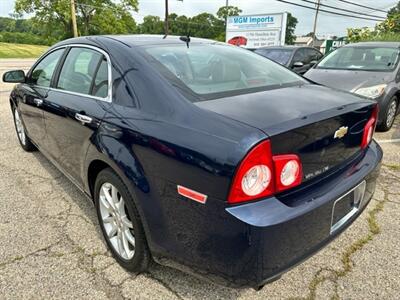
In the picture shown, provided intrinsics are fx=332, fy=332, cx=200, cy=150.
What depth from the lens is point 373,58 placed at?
5992 mm

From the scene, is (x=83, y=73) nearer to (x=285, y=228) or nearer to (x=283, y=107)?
(x=283, y=107)

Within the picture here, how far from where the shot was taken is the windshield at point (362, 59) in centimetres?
572

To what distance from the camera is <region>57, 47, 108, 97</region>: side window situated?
7.82 feet

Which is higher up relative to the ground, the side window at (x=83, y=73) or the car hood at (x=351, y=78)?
the side window at (x=83, y=73)

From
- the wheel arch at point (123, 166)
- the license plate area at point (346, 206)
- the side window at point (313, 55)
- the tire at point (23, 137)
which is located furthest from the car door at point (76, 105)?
the side window at point (313, 55)

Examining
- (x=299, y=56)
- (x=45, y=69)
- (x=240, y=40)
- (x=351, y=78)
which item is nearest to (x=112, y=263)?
(x=45, y=69)

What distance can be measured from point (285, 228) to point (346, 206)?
62cm

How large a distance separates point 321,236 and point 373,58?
534cm

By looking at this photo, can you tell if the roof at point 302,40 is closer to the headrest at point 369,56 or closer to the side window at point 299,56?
the side window at point 299,56

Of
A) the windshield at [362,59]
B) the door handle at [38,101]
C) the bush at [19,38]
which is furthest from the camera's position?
the bush at [19,38]

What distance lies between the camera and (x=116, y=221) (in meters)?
2.25

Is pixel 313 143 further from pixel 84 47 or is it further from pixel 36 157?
Result: pixel 36 157

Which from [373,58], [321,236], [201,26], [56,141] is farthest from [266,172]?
[201,26]

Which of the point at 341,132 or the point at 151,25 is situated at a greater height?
the point at 151,25
